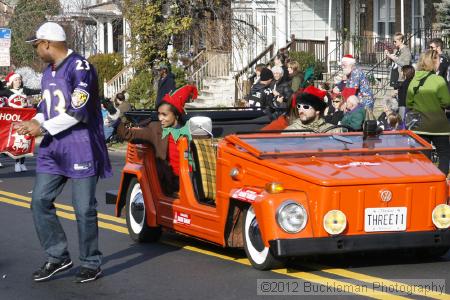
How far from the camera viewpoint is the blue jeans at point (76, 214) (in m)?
8.50

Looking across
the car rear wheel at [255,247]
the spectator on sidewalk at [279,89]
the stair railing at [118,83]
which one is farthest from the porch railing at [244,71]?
the car rear wheel at [255,247]

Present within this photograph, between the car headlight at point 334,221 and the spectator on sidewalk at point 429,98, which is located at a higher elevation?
the spectator on sidewalk at point 429,98

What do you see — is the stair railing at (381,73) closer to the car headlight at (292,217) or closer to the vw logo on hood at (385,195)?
the vw logo on hood at (385,195)

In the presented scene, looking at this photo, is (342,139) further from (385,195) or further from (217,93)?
(217,93)

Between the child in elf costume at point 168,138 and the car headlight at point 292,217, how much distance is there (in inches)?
83.5

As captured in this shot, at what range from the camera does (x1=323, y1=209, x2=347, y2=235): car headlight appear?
8375mm

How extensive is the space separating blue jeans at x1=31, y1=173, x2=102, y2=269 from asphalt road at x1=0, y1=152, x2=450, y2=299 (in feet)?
0.82

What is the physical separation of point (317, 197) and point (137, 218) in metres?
2.81

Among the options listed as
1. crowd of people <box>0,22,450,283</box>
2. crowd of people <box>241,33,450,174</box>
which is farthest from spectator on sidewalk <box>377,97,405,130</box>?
crowd of people <box>0,22,450,283</box>

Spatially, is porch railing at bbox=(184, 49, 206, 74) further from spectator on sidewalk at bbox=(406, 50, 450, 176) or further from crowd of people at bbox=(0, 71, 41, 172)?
spectator on sidewalk at bbox=(406, 50, 450, 176)

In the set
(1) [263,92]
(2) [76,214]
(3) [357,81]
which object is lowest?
(2) [76,214]

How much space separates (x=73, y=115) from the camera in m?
8.30

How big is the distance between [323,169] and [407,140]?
122 centimetres

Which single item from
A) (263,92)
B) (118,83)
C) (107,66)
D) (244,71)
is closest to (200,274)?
(263,92)
